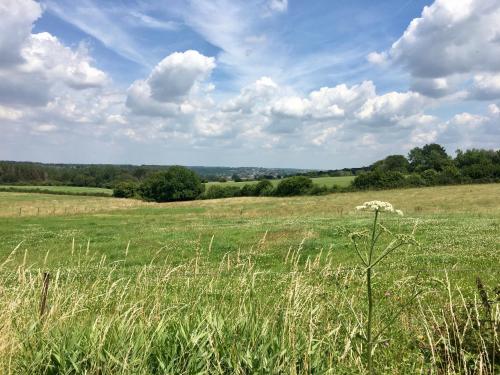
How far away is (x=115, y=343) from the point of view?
3988mm

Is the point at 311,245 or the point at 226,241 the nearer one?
the point at 311,245

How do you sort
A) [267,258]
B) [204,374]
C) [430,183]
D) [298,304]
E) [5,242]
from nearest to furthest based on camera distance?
[204,374], [298,304], [267,258], [5,242], [430,183]

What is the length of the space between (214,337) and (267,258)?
11.8 metres

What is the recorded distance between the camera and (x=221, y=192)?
109250 mm

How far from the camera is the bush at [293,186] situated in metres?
95.8

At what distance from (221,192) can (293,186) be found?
844 inches

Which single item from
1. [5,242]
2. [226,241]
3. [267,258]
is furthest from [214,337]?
[5,242]

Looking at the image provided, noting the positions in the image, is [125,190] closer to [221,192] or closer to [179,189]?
[179,189]

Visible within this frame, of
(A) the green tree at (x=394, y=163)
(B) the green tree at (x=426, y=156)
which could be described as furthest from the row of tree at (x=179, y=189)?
(B) the green tree at (x=426, y=156)

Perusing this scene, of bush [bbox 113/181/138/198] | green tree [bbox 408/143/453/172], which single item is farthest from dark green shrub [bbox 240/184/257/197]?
green tree [bbox 408/143/453/172]

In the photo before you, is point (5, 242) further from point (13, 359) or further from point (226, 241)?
point (13, 359)

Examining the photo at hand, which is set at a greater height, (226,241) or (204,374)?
(204,374)

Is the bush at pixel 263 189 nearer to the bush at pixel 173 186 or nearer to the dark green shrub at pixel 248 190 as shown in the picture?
the dark green shrub at pixel 248 190

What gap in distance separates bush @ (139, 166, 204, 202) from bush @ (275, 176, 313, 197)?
77.7 feet
